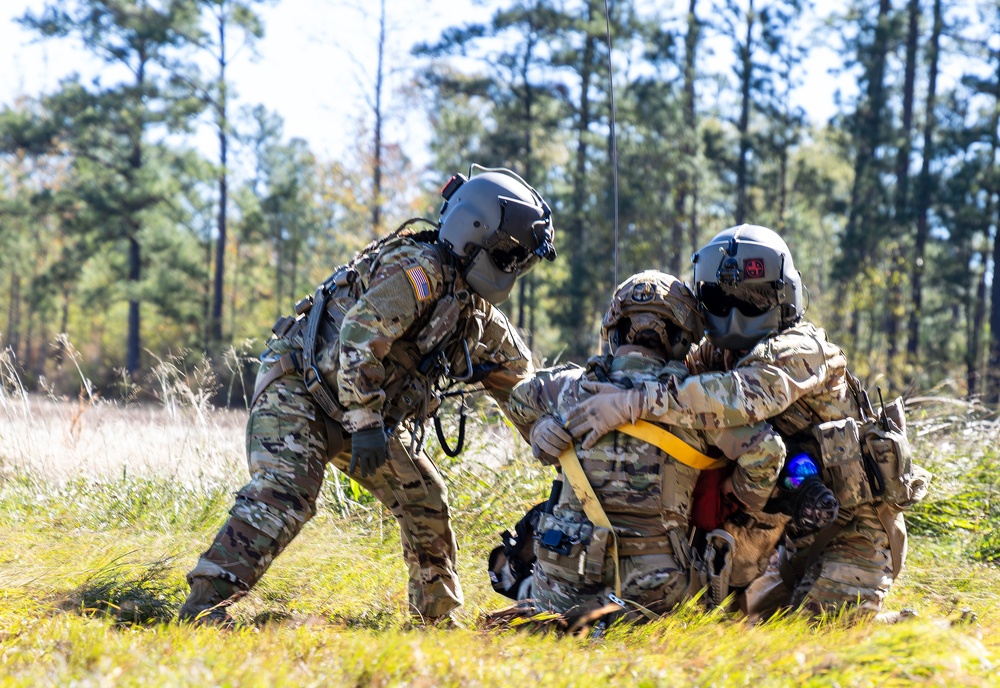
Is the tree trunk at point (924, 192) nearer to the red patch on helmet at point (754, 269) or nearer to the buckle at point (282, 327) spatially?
the red patch on helmet at point (754, 269)

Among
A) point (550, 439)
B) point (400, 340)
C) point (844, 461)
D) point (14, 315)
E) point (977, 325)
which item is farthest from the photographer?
point (14, 315)

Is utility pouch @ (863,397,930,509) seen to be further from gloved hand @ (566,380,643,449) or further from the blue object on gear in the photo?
gloved hand @ (566,380,643,449)

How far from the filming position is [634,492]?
360cm

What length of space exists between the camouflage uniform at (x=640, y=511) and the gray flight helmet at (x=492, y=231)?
2.94 ft

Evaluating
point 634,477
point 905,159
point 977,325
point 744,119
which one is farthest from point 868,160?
point 634,477

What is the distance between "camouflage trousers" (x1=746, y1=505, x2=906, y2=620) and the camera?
4.00 m

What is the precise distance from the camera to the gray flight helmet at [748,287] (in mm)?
4023

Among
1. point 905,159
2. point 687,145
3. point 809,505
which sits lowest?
point 809,505

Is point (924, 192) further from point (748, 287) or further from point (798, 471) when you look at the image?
point (798, 471)

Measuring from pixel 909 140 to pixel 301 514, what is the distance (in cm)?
2186

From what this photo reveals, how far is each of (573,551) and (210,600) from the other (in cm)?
151

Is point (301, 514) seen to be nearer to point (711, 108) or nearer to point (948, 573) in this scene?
point (948, 573)

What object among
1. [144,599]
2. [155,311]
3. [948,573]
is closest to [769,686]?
[144,599]

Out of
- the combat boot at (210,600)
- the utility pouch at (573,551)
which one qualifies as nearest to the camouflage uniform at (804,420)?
the utility pouch at (573,551)
